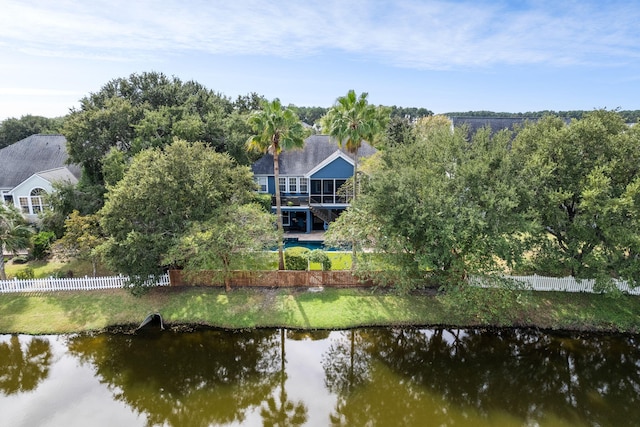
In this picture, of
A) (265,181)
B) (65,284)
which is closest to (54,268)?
(65,284)

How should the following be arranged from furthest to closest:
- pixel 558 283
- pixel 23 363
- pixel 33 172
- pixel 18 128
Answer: pixel 18 128 < pixel 33 172 < pixel 558 283 < pixel 23 363

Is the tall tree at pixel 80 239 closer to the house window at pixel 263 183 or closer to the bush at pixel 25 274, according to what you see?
the bush at pixel 25 274

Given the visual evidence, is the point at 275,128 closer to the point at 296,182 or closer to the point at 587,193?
the point at 296,182

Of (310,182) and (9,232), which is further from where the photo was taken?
(310,182)

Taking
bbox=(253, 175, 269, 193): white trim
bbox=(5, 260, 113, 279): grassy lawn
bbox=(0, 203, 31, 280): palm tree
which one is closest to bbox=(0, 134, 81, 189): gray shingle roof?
bbox=(5, 260, 113, 279): grassy lawn

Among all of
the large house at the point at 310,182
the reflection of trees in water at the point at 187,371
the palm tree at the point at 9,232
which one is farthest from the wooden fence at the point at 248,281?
the large house at the point at 310,182

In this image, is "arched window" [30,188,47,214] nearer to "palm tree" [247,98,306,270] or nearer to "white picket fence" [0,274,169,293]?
"white picket fence" [0,274,169,293]
